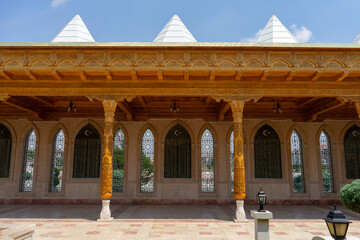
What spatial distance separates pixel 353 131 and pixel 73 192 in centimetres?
1323

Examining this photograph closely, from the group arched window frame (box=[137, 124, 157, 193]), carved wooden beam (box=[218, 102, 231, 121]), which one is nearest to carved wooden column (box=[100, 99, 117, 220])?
arched window frame (box=[137, 124, 157, 193])

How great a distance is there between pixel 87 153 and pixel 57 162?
153cm

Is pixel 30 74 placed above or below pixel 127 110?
above

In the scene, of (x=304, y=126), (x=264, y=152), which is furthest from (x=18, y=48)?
(x=304, y=126)

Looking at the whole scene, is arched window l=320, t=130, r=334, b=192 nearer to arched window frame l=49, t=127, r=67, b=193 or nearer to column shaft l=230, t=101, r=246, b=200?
column shaft l=230, t=101, r=246, b=200

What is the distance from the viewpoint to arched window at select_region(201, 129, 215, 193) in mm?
12492

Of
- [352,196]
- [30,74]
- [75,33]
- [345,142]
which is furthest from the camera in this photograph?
[75,33]

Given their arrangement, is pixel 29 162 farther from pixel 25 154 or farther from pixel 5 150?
pixel 5 150

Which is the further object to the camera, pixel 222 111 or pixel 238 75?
pixel 222 111

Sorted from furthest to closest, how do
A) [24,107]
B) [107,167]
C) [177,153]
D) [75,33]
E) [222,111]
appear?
[75,33], [177,153], [222,111], [24,107], [107,167]

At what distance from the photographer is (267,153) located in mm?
12617

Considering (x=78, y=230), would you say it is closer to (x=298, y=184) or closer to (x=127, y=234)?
(x=127, y=234)

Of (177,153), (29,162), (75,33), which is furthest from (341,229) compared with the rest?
(75,33)

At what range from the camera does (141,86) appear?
8898 millimetres
